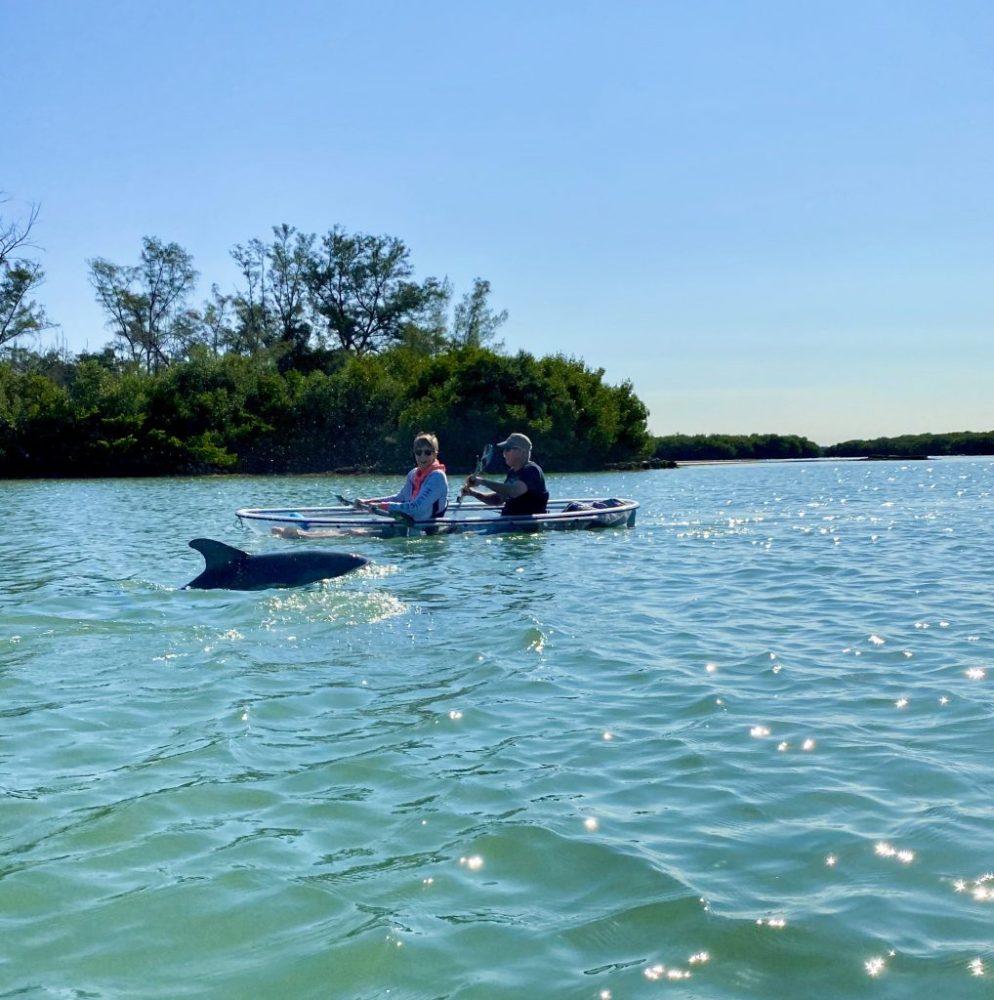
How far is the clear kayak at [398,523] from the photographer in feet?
50.2

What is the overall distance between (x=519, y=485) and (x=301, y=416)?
3648 cm

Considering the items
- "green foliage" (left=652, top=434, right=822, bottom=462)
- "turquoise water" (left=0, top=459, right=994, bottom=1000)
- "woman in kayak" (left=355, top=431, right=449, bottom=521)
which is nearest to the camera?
"turquoise water" (left=0, top=459, right=994, bottom=1000)

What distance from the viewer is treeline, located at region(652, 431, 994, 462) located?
242ft

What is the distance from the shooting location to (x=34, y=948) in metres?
3.55

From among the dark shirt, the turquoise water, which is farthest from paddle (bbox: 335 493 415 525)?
the turquoise water

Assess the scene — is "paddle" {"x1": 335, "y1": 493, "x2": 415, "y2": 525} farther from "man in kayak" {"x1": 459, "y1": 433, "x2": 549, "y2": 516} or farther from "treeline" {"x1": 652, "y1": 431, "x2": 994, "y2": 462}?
"treeline" {"x1": 652, "y1": 431, "x2": 994, "y2": 462}

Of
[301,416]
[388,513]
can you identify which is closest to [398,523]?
[388,513]

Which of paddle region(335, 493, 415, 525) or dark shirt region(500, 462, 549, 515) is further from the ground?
dark shirt region(500, 462, 549, 515)

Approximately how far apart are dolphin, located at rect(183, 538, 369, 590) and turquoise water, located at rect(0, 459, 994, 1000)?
0.33 meters

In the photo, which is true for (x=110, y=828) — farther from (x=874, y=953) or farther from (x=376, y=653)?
(x=376, y=653)

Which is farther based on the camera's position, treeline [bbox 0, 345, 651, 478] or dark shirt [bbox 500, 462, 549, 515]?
treeline [bbox 0, 345, 651, 478]

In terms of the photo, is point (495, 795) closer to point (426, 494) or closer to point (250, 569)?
point (250, 569)

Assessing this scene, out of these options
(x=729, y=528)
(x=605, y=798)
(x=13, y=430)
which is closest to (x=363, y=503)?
(x=729, y=528)

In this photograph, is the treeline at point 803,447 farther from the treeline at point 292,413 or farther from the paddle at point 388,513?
the paddle at point 388,513
